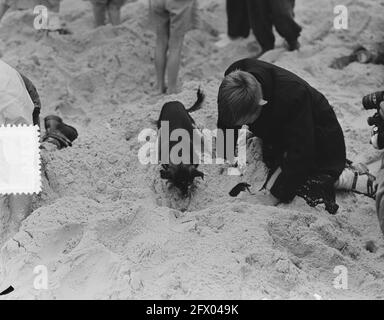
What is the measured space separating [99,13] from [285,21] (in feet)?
4.44

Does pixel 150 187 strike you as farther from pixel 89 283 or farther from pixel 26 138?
pixel 89 283

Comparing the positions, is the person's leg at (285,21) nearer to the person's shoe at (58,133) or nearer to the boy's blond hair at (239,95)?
the person's shoe at (58,133)

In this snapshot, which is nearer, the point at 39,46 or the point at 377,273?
the point at 377,273

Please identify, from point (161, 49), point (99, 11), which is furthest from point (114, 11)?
point (161, 49)

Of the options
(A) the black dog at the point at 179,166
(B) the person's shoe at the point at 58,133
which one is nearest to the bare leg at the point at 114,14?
(B) the person's shoe at the point at 58,133

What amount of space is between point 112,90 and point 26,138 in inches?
65.5

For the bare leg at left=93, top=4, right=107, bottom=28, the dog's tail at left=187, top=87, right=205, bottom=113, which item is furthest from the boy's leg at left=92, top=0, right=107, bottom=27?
the dog's tail at left=187, top=87, right=205, bottom=113

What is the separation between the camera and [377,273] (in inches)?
116

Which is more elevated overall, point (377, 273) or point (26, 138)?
point (26, 138)

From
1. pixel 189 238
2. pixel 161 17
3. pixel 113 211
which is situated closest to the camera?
pixel 189 238

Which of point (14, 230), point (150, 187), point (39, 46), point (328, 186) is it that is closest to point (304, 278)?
point (328, 186)

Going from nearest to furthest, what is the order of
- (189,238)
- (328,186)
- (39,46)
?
(189,238) → (328,186) → (39,46)

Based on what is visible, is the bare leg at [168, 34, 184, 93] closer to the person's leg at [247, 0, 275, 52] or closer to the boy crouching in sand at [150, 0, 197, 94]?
the boy crouching in sand at [150, 0, 197, 94]

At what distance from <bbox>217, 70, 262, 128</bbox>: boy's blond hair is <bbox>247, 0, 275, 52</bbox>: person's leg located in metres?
1.90
